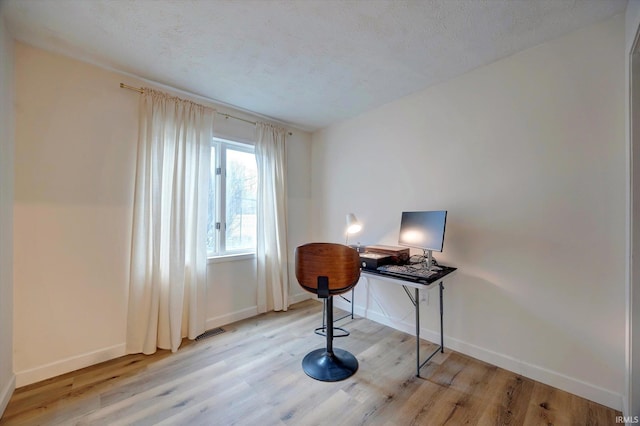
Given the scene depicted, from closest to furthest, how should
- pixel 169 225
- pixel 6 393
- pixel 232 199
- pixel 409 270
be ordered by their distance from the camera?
pixel 6 393
pixel 409 270
pixel 169 225
pixel 232 199

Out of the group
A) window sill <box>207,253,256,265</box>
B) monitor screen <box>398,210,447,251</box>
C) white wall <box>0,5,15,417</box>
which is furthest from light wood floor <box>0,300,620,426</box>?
monitor screen <box>398,210,447,251</box>

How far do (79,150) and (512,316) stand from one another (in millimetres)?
3800

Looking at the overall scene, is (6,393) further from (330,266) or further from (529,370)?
(529,370)

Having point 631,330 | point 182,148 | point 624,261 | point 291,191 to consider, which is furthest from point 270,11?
point 631,330

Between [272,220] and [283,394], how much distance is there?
77.6 inches

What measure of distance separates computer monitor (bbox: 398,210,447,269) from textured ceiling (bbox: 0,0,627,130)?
1.30 metres

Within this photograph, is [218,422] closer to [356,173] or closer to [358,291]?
[358,291]

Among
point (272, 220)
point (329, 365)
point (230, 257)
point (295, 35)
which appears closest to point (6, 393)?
point (230, 257)

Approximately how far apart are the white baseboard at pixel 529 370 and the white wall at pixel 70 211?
9.33 feet

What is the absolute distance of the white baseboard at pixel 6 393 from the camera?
5.40ft

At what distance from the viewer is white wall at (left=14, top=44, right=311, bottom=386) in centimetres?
193

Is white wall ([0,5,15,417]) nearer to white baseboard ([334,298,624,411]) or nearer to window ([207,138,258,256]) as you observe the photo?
window ([207,138,258,256])

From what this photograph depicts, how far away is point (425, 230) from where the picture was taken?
235cm

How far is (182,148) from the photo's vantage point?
8.48ft
